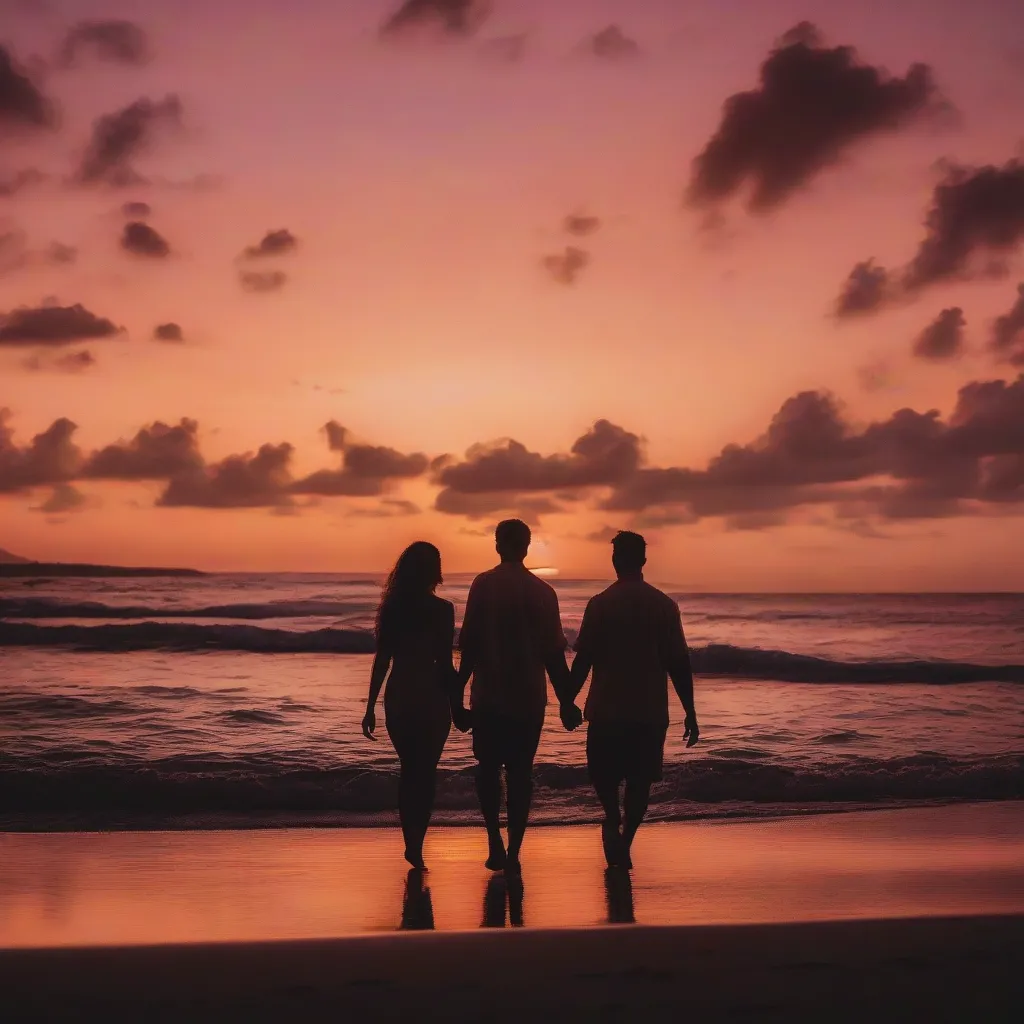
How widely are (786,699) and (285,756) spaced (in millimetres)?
9202

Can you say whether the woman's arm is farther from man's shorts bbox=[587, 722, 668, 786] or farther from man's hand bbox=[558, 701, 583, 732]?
man's shorts bbox=[587, 722, 668, 786]

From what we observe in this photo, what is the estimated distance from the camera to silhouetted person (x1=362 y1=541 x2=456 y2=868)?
6586 mm

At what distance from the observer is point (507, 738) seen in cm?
652

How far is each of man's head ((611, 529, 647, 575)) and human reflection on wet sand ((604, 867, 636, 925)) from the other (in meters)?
1.88

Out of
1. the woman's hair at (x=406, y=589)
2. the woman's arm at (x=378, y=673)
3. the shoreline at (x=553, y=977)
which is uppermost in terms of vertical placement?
the woman's hair at (x=406, y=589)

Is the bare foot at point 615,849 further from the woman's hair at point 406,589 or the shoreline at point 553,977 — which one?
the shoreline at point 553,977

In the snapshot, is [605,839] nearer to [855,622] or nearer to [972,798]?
[972,798]

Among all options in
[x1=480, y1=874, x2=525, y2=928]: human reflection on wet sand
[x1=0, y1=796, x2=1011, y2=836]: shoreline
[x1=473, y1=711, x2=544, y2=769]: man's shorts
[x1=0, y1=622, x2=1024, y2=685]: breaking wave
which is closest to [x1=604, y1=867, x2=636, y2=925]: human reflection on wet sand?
[x1=480, y1=874, x2=525, y2=928]: human reflection on wet sand

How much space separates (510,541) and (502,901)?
2.15m

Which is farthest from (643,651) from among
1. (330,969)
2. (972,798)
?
(972,798)

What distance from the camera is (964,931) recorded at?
4555mm

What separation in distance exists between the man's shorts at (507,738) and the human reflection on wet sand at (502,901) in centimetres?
68

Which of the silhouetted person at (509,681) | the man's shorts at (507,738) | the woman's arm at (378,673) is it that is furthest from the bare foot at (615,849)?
the woman's arm at (378,673)

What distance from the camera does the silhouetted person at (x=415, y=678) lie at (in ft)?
21.6
